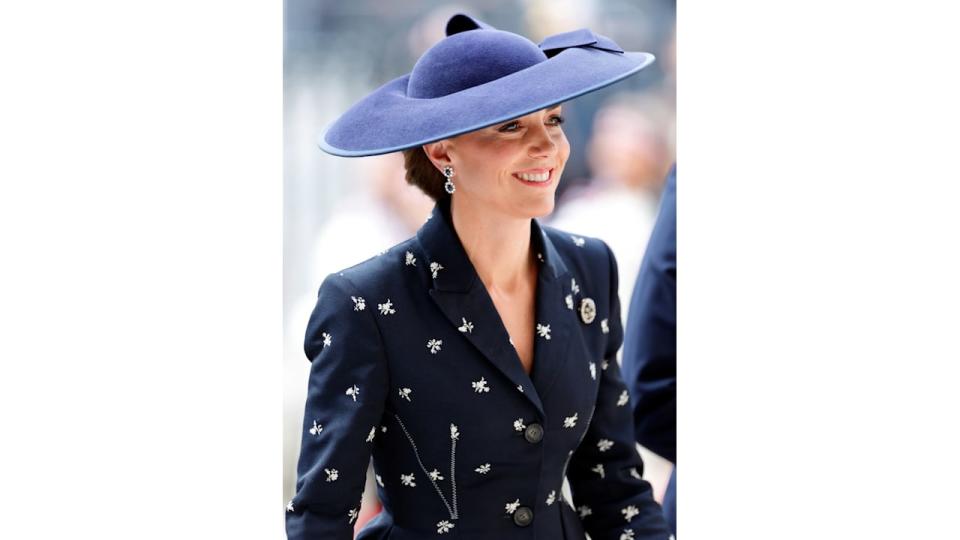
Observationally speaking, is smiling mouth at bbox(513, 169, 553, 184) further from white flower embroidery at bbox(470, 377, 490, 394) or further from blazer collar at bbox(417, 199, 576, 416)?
white flower embroidery at bbox(470, 377, 490, 394)

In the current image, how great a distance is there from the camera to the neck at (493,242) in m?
1.58

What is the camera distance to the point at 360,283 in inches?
60.0

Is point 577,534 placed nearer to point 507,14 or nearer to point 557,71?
point 557,71

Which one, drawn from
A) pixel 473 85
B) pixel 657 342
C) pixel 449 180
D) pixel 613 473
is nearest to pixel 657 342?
pixel 657 342

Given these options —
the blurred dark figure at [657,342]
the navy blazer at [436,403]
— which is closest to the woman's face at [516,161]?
the navy blazer at [436,403]

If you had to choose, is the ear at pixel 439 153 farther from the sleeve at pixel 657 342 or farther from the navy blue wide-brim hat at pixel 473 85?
the sleeve at pixel 657 342

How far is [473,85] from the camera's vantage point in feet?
4.85

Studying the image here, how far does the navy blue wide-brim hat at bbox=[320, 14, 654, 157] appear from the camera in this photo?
1356mm

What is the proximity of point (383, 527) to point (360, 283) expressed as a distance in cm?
39

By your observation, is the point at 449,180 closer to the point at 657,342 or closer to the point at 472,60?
the point at 472,60

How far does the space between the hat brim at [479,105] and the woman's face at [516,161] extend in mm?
87

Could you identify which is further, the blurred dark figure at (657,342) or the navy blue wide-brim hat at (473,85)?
the blurred dark figure at (657,342)

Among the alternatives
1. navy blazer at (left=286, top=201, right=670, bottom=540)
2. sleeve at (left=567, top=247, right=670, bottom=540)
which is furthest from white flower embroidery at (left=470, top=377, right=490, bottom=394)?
sleeve at (left=567, top=247, right=670, bottom=540)
